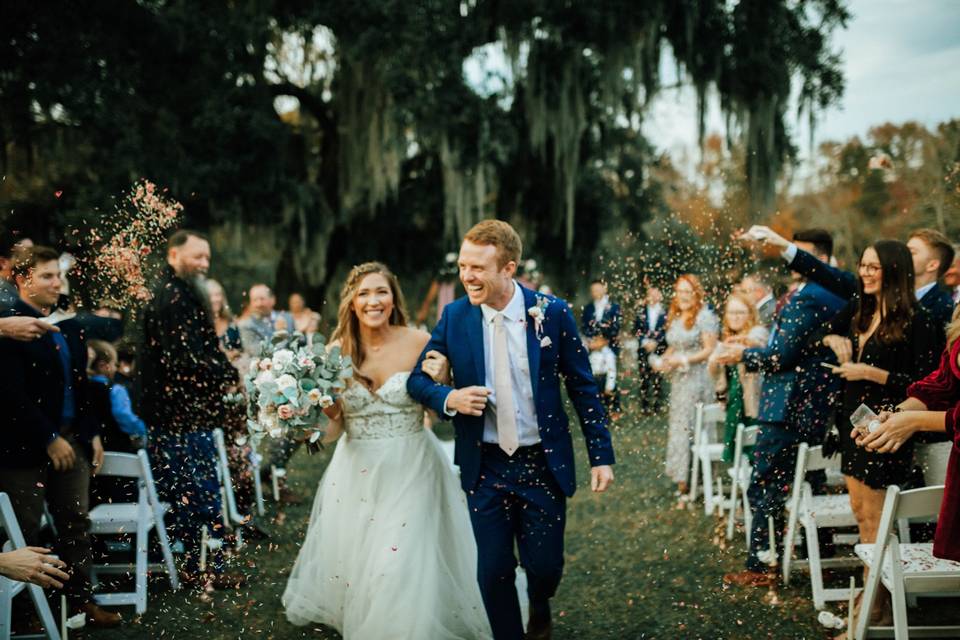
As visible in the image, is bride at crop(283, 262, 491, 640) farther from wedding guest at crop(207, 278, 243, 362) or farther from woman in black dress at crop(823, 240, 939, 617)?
wedding guest at crop(207, 278, 243, 362)

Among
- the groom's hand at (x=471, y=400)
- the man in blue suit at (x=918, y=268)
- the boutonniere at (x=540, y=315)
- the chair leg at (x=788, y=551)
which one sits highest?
the man in blue suit at (x=918, y=268)

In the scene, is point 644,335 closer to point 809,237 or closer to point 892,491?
point 809,237

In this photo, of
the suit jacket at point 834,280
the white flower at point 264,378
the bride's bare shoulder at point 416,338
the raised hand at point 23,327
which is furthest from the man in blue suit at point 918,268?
the raised hand at point 23,327

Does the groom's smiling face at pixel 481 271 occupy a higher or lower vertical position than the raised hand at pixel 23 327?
higher

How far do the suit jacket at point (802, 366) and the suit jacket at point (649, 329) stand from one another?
436cm

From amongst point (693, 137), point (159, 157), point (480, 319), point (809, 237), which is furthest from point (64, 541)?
point (693, 137)

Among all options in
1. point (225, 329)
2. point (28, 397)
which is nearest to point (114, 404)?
point (28, 397)

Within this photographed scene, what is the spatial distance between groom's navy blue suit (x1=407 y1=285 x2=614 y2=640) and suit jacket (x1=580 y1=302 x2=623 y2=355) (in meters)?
7.46

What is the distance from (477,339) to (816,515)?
217cm

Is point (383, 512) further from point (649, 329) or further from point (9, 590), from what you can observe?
point (649, 329)

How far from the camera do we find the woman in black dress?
365cm

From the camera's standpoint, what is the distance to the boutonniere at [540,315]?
131 inches

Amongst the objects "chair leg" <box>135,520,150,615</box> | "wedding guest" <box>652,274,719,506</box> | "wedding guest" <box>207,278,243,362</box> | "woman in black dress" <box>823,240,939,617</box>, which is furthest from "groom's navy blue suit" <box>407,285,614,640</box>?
"wedding guest" <box>652,274,719,506</box>

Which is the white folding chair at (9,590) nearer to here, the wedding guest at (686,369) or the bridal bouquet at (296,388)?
the bridal bouquet at (296,388)
